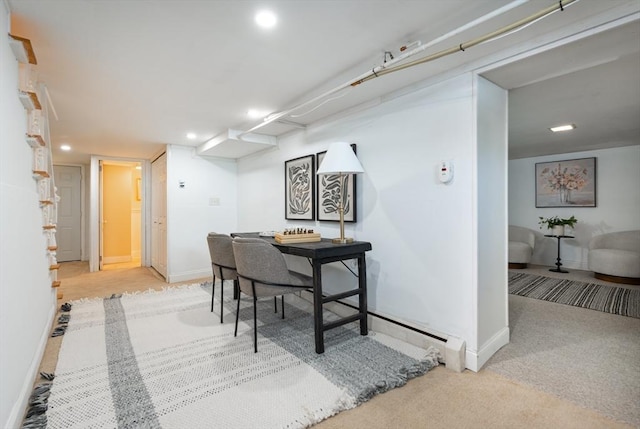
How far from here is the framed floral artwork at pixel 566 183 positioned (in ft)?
16.9

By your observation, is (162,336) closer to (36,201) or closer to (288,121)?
(36,201)

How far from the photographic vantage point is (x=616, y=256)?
4301 millimetres

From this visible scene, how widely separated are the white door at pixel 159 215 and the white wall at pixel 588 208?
652 cm

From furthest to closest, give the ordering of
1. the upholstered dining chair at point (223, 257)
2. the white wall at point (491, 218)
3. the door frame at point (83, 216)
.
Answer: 1. the door frame at point (83, 216)
2. the upholstered dining chair at point (223, 257)
3. the white wall at point (491, 218)

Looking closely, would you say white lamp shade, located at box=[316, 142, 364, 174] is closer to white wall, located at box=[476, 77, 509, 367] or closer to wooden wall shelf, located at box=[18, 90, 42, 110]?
white wall, located at box=[476, 77, 509, 367]

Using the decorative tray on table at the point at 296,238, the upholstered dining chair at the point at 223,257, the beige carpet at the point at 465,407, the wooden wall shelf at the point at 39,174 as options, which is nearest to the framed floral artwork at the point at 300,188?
the decorative tray on table at the point at 296,238

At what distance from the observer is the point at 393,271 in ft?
8.48

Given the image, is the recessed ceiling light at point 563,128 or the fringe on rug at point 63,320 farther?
the recessed ceiling light at point 563,128

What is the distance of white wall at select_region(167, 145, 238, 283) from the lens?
4645mm

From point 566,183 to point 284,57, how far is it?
5.80 m

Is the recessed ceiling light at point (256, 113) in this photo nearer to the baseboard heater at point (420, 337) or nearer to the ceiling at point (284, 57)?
the ceiling at point (284, 57)

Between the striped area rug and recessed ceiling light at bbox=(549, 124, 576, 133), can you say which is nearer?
the striped area rug

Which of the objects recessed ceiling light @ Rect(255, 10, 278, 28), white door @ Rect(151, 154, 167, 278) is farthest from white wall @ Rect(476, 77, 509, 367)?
white door @ Rect(151, 154, 167, 278)

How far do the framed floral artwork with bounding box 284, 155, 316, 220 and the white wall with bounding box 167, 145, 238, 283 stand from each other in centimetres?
169
